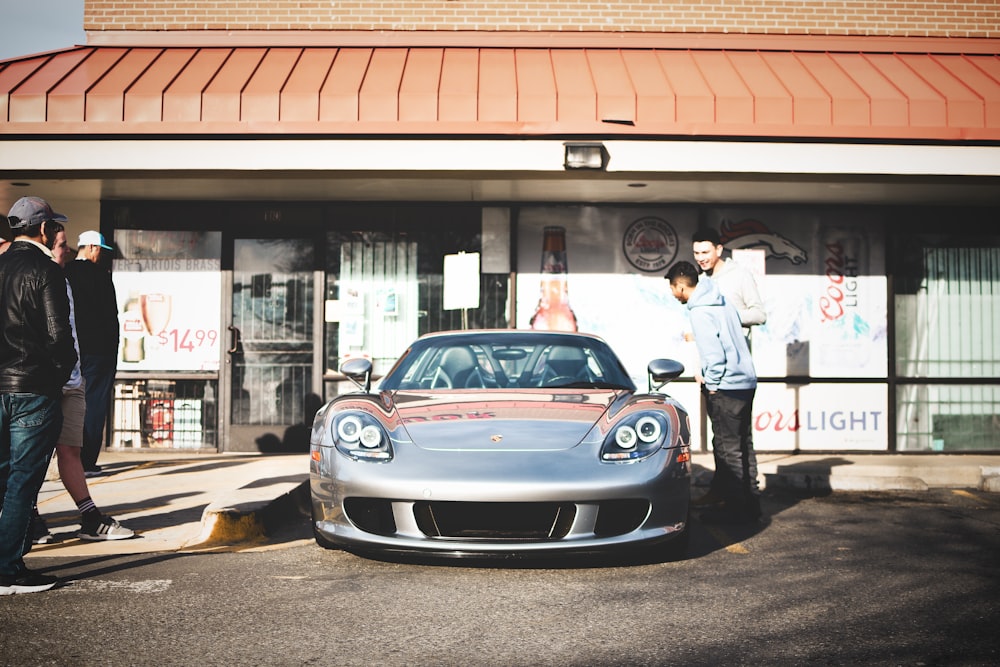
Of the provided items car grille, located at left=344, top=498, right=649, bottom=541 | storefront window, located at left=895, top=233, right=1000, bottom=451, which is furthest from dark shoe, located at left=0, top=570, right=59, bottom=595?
storefront window, located at left=895, top=233, right=1000, bottom=451

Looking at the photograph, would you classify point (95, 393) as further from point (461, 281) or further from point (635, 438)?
point (635, 438)

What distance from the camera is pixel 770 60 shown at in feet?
31.3

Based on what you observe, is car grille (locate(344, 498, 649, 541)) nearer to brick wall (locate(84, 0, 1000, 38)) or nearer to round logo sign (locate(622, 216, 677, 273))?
round logo sign (locate(622, 216, 677, 273))

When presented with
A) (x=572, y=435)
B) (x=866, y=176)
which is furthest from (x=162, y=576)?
(x=866, y=176)

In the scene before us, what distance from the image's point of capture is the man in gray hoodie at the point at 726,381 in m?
5.98

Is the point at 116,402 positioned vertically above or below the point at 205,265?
below

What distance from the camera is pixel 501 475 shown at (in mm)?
4172

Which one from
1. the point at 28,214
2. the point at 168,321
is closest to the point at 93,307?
the point at 168,321

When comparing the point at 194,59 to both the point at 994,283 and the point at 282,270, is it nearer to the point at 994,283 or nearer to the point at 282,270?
the point at 282,270

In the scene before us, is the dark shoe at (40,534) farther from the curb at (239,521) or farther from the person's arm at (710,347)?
the person's arm at (710,347)

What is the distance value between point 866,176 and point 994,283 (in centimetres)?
308

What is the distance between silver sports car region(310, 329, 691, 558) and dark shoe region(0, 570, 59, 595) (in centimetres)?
119

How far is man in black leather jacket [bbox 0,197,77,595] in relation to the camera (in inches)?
164

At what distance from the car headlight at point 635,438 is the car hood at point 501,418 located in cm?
13
